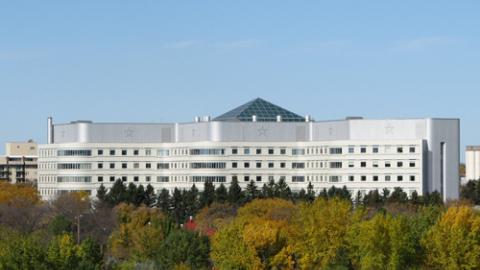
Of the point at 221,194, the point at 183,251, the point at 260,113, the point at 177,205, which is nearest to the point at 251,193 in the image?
the point at 221,194

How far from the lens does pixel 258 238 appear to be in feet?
245

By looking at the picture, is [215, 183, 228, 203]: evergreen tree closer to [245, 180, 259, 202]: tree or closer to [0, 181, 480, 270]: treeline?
[245, 180, 259, 202]: tree

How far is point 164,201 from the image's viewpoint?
12225 cm

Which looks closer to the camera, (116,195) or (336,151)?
(116,195)

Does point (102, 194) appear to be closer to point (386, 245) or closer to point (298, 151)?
point (298, 151)

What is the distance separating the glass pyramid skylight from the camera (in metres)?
139

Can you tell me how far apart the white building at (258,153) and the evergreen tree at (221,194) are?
8898mm

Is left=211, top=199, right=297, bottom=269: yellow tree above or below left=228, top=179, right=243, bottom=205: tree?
below

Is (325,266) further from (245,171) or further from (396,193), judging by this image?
(245,171)

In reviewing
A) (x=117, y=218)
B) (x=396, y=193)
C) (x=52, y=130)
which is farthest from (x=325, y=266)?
(x=52, y=130)

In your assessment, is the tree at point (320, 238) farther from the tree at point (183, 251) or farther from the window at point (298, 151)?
the window at point (298, 151)

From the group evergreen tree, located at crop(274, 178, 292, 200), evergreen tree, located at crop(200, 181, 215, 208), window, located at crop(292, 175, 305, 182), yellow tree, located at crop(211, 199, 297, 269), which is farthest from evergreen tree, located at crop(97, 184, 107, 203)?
yellow tree, located at crop(211, 199, 297, 269)

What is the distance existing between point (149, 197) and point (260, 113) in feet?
67.4

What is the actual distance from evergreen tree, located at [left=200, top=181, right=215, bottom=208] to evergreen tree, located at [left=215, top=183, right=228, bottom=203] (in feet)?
1.53
